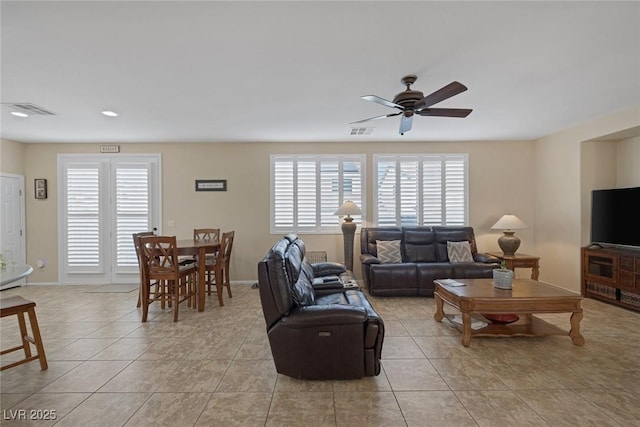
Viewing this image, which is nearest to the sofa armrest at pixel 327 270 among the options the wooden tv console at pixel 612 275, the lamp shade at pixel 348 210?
the lamp shade at pixel 348 210

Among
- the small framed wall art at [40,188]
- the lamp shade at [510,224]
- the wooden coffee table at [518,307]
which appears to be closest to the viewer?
the wooden coffee table at [518,307]

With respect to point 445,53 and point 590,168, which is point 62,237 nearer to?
point 445,53

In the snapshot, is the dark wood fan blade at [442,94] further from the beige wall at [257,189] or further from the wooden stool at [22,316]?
the wooden stool at [22,316]

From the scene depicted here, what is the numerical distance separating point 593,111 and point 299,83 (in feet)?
13.1

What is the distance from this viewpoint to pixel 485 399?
2.08 metres

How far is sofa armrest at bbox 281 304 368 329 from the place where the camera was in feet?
7.37

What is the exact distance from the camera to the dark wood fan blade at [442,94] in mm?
2321

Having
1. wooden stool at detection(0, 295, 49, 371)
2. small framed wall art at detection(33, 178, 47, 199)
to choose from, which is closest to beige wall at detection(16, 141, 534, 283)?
small framed wall art at detection(33, 178, 47, 199)

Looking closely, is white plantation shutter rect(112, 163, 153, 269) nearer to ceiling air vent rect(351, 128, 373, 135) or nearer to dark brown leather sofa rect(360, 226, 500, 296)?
ceiling air vent rect(351, 128, 373, 135)

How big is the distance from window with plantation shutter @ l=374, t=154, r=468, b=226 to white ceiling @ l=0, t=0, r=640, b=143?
1.46 meters

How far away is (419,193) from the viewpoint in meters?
5.56

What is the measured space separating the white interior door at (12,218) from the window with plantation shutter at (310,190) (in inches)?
181

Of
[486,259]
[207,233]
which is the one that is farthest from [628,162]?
[207,233]

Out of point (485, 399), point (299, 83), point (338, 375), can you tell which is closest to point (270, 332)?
point (338, 375)
